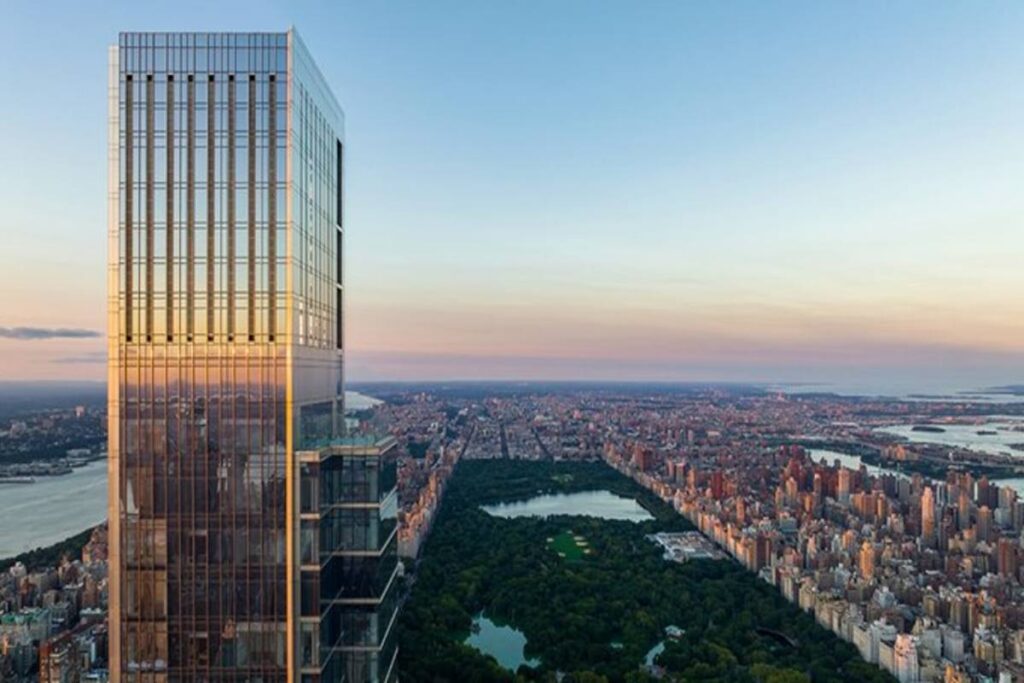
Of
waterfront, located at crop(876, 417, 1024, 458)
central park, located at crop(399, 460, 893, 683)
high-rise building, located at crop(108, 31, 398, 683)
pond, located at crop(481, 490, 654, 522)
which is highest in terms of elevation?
high-rise building, located at crop(108, 31, 398, 683)

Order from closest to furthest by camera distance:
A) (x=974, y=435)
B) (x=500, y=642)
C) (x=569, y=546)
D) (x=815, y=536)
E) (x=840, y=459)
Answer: (x=500, y=642), (x=815, y=536), (x=569, y=546), (x=840, y=459), (x=974, y=435)

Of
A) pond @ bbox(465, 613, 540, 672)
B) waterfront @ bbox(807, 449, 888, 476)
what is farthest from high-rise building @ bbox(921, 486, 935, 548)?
waterfront @ bbox(807, 449, 888, 476)

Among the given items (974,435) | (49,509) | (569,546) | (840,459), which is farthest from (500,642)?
(974,435)

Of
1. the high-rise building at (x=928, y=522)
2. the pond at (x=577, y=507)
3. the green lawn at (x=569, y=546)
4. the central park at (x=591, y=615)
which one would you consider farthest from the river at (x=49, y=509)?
the high-rise building at (x=928, y=522)

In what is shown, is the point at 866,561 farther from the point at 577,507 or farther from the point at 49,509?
the point at 49,509

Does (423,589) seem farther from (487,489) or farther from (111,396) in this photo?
(487,489)

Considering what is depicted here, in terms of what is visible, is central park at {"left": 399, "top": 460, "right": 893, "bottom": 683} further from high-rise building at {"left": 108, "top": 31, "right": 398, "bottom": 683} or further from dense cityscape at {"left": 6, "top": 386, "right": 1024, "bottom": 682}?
high-rise building at {"left": 108, "top": 31, "right": 398, "bottom": 683}

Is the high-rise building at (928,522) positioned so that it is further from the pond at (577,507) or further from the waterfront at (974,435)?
the waterfront at (974,435)
